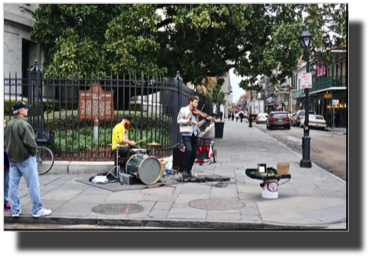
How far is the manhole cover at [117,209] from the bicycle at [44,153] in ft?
11.9

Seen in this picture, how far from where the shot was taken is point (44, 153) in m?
9.57

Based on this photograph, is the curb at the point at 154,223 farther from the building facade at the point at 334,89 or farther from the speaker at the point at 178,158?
the building facade at the point at 334,89

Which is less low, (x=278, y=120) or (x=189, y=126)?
(x=278, y=120)

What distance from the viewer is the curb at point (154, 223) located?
5.42 meters

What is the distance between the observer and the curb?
17.8 ft

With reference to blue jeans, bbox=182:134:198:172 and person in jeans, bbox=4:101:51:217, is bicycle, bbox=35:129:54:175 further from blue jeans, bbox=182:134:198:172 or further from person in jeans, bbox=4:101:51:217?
person in jeans, bbox=4:101:51:217

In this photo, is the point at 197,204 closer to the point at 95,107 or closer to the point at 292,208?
the point at 292,208

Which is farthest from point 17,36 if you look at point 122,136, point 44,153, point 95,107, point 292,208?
point 292,208

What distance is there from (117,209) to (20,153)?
1.73 m

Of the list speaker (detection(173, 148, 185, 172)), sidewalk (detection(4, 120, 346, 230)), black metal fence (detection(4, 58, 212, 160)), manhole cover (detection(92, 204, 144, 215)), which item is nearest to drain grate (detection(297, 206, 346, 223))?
sidewalk (detection(4, 120, 346, 230))

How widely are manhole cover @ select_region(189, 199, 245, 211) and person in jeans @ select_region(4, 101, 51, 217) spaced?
243cm

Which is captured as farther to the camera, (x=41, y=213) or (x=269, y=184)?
(x=269, y=184)

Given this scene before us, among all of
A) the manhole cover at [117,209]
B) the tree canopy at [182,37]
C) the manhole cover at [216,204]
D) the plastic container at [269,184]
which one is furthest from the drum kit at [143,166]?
the tree canopy at [182,37]
